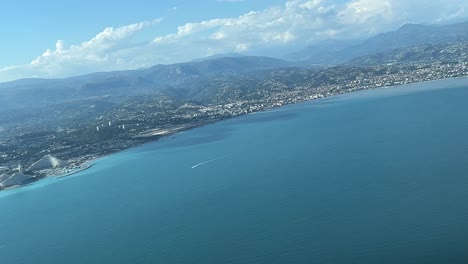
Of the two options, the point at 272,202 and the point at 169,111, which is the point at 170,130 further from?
the point at 272,202

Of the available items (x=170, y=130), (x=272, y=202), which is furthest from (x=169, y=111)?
(x=272, y=202)

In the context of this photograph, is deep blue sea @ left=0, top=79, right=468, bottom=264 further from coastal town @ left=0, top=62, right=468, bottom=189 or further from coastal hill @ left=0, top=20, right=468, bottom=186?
coastal hill @ left=0, top=20, right=468, bottom=186

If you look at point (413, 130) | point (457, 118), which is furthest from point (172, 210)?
point (457, 118)

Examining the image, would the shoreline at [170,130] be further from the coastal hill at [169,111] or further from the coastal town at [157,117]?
the coastal hill at [169,111]

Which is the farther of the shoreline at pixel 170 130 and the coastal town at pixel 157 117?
the coastal town at pixel 157 117

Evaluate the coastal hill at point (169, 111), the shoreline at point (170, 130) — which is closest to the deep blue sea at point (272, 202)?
the shoreline at point (170, 130)

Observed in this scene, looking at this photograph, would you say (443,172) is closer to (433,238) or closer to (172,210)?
(433,238)
